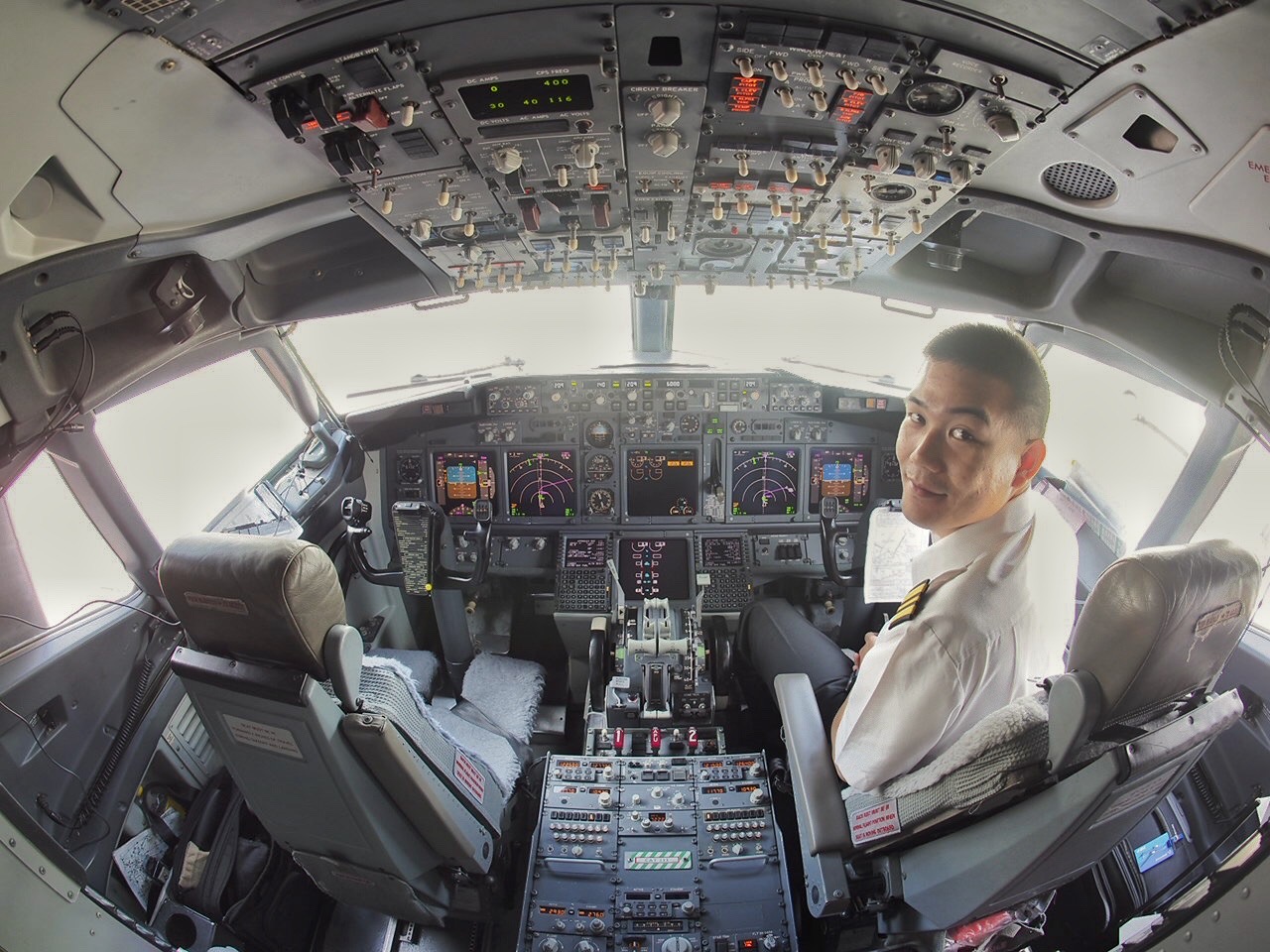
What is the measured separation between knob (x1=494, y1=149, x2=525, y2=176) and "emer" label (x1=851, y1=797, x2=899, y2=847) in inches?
77.9

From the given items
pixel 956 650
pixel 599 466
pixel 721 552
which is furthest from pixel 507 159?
pixel 721 552

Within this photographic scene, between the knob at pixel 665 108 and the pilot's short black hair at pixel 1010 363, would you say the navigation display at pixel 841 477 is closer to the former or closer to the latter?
the pilot's short black hair at pixel 1010 363

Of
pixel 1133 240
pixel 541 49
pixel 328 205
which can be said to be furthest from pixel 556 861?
pixel 1133 240

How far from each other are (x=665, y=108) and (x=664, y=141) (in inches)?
5.6

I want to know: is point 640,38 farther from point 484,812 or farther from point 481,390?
point 481,390

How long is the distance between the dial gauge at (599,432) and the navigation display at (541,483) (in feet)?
0.48

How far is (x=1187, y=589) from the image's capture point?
1.28 metres

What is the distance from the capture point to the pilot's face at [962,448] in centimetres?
166

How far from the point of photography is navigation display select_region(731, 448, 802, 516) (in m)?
4.05

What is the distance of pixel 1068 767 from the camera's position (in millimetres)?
1438

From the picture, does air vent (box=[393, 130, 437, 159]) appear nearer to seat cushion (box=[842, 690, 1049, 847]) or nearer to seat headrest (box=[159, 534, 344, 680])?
seat headrest (box=[159, 534, 344, 680])

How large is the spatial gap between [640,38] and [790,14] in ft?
1.04

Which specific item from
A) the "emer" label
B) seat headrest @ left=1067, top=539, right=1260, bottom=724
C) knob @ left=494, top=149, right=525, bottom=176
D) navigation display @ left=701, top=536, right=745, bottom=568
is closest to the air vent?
knob @ left=494, top=149, right=525, bottom=176

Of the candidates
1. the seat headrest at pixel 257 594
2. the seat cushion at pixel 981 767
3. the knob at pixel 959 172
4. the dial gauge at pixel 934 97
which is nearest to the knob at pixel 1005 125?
the dial gauge at pixel 934 97
